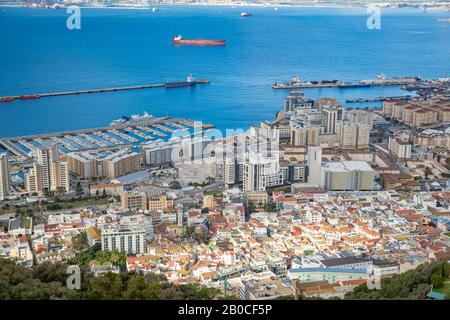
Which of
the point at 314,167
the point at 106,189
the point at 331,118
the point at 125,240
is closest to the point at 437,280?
the point at 125,240

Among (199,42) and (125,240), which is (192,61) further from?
(125,240)

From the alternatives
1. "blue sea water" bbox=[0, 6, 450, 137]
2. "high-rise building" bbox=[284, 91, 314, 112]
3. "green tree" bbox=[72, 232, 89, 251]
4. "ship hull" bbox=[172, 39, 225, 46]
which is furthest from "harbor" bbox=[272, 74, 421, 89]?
"green tree" bbox=[72, 232, 89, 251]

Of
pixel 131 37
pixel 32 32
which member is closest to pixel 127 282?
pixel 131 37

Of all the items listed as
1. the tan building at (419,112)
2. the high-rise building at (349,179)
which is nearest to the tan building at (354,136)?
the tan building at (419,112)

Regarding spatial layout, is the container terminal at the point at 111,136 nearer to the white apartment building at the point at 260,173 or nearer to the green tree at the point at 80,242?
the white apartment building at the point at 260,173

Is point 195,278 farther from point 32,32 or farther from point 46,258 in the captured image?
point 32,32

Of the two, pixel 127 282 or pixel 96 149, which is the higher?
pixel 127 282

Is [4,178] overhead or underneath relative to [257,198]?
overhead
